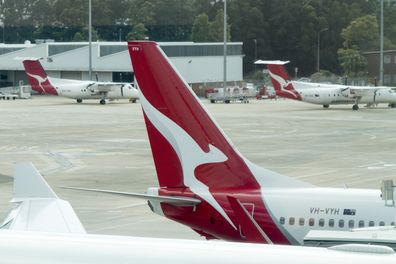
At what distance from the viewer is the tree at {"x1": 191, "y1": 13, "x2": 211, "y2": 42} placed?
465 ft

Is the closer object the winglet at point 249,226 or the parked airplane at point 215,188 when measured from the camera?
the winglet at point 249,226

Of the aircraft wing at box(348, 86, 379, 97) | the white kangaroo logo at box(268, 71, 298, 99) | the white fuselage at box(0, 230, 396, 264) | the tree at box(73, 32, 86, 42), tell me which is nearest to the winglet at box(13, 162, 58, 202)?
the white fuselage at box(0, 230, 396, 264)

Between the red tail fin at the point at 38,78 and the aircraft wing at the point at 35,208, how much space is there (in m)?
81.7

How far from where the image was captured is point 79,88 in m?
95.2

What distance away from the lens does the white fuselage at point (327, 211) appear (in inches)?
653

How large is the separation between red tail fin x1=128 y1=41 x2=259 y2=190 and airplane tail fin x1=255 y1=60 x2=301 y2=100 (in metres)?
67.9

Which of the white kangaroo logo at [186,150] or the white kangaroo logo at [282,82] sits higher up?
the white kangaroo logo at [186,150]

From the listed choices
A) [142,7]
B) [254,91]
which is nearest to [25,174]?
[254,91]

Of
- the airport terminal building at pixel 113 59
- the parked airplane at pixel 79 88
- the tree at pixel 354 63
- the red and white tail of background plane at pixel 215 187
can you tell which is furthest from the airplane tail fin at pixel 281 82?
the red and white tail of background plane at pixel 215 187

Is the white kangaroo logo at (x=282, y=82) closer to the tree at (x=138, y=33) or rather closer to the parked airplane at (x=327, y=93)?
the parked airplane at (x=327, y=93)

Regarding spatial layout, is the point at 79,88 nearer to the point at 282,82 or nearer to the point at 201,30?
the point at 282,82

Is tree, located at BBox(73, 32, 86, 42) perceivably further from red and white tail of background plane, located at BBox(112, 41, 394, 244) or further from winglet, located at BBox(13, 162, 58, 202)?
winglet, located at BBox(13, 162, 58, 202)

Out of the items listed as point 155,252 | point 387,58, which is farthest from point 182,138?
point 387,58

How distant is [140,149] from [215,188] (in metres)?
31.6
